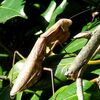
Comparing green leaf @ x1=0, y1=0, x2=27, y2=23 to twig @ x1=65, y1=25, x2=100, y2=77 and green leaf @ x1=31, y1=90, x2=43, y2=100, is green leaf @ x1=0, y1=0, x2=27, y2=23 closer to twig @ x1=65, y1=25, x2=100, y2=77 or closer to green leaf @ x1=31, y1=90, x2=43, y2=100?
green leaf @ x1=31, y1=90, x2=43, y2=100

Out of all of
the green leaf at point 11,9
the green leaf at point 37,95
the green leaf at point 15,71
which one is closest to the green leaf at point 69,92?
the green leaf at point 37,95

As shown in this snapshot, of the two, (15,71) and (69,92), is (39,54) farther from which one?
(69,92)

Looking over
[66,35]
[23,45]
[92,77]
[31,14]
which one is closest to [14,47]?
[23,45]

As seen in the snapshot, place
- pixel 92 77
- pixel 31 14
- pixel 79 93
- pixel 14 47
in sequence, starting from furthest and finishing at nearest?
pixel 14 47 → pixel 31 14 → pixel 92 77 → pixel 79 93

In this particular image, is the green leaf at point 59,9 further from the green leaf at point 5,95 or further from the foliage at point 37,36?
the green leaf at point 5,95

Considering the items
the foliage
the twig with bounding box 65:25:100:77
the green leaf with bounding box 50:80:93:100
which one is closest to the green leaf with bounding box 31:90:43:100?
the foliage

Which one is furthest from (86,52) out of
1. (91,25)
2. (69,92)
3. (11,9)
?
(11,9)

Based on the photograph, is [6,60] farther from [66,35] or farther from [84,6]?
[84,6]
